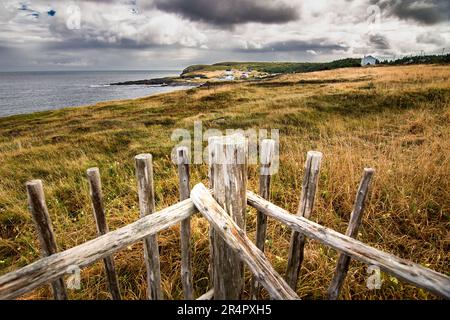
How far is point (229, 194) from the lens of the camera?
1969 mm

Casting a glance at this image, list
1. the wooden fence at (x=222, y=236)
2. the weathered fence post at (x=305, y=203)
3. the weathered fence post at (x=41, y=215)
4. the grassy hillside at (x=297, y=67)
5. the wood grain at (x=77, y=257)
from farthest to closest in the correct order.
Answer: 1. the grassy hillside at (x=297, y=67)
2. the weathered fence post at (x=305, y=203)
3. the weathered fence post at (x=41, y=215)
4. the wooden fence at (x=222, y=236)
5. the wood grain at (x=77, y=257)

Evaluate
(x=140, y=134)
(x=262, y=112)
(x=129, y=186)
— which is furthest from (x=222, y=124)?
→ (x=129, y=186)

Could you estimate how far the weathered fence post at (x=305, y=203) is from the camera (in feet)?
6.56

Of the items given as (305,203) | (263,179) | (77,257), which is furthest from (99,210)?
(305,203)

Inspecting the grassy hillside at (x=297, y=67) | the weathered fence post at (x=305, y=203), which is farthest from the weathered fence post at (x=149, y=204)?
the grassy hillside at (x=297, y=67)

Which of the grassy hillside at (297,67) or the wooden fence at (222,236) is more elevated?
the grassy hillside at (297,67)

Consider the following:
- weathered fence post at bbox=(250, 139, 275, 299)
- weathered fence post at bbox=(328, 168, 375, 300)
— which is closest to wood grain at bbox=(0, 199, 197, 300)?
weathered fence post at bbox=(250, 139, 275, 299)

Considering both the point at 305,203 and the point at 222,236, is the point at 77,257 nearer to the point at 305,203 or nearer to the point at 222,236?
the point at 222,236

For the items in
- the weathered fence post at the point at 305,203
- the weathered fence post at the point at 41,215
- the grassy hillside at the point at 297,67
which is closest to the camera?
the weathered fence post at the point at 41,215

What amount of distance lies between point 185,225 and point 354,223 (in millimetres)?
1382

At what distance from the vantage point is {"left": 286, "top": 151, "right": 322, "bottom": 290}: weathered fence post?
6.56 ft

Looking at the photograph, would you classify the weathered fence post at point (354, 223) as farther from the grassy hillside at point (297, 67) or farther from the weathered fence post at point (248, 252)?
the grassy hillside at point (297, 67)

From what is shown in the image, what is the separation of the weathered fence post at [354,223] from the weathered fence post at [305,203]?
0.31m
